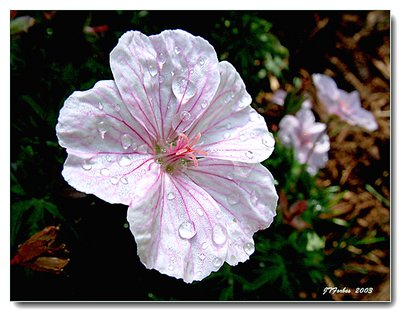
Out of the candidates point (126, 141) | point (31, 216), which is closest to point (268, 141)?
point (126, 141)

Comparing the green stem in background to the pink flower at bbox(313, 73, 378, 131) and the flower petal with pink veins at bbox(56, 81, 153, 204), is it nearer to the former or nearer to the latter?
the pink flower at bbox(313, 73, 378, 131)

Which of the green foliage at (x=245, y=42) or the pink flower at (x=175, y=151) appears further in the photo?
the green foliage at (x=245, y=42)

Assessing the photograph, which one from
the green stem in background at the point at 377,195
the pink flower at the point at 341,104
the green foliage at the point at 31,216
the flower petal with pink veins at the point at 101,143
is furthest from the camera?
the green stem in background at the point at 377,195

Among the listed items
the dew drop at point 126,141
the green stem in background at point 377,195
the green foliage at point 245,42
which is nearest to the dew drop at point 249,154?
the dew drop at point 126,141

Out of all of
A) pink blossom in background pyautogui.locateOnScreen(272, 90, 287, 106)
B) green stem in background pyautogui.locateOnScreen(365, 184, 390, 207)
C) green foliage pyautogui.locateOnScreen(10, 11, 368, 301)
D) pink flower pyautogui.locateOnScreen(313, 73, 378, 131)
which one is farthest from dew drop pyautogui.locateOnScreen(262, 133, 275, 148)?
green stem in background pyautogui.locateOnScreen(365, 184, 390, 207)

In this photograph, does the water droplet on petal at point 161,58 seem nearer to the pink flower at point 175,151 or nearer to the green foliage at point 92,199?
the pink flower at point 175,151

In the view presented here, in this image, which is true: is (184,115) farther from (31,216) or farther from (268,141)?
(31,216)

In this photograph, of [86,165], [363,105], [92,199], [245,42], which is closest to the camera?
[86,165]
